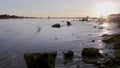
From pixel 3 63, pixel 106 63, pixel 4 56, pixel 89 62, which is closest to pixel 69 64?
pixel 89 62

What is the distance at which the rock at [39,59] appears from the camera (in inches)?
613

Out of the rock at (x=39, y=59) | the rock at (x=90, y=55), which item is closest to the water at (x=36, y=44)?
the rock at (x=90, y=55)

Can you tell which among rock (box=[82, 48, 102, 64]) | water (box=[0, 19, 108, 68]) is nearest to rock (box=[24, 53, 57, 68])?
water (box=[0, 19, 108, 68])

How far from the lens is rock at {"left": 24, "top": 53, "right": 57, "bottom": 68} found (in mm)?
15570

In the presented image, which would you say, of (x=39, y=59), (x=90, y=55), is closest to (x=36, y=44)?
(x=90, y=55)

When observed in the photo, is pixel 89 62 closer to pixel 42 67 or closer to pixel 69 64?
pixel 69 64

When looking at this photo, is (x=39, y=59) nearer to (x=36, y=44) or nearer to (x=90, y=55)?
(x=90, y=55)

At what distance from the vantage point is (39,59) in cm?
1562

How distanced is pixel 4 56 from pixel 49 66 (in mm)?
12589

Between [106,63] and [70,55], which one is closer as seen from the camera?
[106,63]

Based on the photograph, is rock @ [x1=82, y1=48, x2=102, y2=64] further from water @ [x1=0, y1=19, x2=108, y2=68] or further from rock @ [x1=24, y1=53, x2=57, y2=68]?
rock @ [x1=24, y1=53, x2=57, y2=68]

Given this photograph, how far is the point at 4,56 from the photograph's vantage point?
27.0 meters

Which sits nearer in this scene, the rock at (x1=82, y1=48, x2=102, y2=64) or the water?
the rock at (x1=82, y1=48, x2=102, y2=64)

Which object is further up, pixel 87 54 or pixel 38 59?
pixel 38 59
